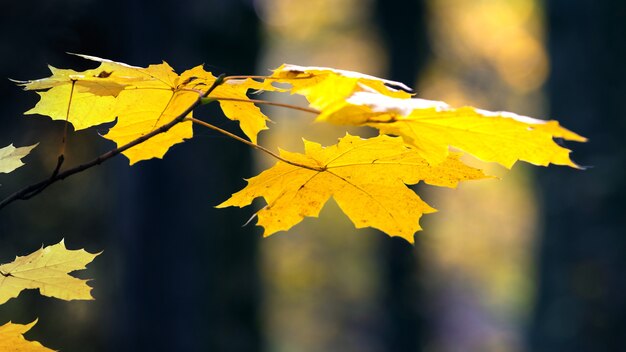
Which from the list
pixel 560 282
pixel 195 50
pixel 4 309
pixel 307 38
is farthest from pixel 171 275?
pixel 307 38

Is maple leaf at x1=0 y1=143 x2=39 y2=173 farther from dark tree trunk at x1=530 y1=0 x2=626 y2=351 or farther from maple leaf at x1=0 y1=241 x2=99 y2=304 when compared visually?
dark tree trunk at x1=530 y1=0 x2=626 y2=351

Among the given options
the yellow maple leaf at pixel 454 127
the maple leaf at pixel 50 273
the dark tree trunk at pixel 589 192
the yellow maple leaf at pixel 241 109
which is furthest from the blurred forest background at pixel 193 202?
the yellow maple leaf at pixel 454 127

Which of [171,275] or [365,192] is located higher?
[365,192]

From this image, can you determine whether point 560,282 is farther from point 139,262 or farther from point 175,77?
point 175,77

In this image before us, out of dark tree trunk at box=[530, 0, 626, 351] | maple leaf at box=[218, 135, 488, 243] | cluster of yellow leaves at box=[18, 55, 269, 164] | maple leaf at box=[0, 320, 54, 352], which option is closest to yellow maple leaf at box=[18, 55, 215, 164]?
cluster of yellow leaves at box=[18, 55, 269, 164]

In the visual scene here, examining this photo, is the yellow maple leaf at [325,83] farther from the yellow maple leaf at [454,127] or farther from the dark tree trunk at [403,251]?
the dark tree trunk at [403,251]

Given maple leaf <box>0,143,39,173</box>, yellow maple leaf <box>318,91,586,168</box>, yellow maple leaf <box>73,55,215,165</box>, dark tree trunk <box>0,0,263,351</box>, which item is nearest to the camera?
yellow maple leaf <box>318,91,586,168</box>
